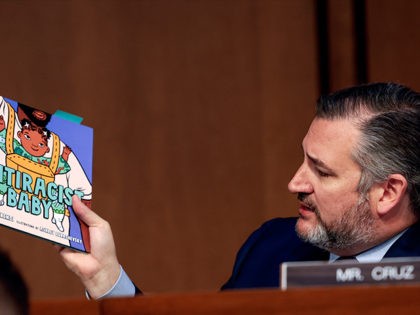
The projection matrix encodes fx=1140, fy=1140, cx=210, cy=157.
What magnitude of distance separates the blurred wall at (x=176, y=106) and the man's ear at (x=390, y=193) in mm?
1430

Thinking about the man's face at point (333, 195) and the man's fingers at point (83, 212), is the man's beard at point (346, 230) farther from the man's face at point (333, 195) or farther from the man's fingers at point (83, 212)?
the man's fingers at point (83, 212)

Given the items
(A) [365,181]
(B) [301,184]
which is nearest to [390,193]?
(A) [365,181]

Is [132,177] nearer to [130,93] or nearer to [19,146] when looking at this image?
[130,93]

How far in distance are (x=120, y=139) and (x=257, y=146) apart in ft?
1.56

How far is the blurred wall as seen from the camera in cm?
393

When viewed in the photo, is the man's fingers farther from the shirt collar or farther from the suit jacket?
the shirt collar

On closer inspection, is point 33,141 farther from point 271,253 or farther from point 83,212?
point 271,253

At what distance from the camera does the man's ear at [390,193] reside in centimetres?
248

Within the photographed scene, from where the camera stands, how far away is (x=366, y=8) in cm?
389

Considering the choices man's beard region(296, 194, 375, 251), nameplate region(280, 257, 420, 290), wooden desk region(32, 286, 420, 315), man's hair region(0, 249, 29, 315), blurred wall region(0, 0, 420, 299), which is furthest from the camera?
blurred wall region(0, 0, 420, 299)

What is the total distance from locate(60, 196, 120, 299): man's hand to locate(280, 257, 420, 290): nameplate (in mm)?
562

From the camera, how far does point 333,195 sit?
250 centimetres

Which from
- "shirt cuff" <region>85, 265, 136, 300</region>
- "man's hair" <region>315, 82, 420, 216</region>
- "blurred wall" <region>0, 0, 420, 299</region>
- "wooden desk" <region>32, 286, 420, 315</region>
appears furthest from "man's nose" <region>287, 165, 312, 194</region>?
"blurred wall" <region>0, 0, 420, 299</region>

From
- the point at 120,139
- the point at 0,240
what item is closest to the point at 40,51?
the point at 120,139
